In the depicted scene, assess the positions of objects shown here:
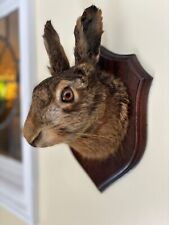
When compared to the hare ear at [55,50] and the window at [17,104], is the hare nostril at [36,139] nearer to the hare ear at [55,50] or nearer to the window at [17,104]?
Answer: the hare ear at [55,50]

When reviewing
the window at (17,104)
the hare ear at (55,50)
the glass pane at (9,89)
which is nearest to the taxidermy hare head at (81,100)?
the hare ear at (55,50)

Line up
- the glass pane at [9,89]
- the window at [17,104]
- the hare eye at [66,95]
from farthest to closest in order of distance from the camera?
1. the glass pane at [9,89]
2. the window at [17,104]
3. the hare eye at [66,95]

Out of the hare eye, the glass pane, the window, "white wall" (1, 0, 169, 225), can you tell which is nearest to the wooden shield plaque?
"white wall" (1, 0, 169, 225)

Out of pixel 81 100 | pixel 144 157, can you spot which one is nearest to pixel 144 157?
pixel 144 157

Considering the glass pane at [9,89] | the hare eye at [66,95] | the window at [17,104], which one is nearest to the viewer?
the hare eye at [66,95]

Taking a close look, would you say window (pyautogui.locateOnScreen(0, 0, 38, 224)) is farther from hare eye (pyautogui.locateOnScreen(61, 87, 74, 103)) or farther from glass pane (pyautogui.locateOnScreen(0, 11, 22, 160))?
hare eye (pyautogui.locateOnScreen(61, 87, 74, 103))

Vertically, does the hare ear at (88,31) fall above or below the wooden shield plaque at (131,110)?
above

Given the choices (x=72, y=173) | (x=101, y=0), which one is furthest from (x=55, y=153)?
(x=101, y=0)
